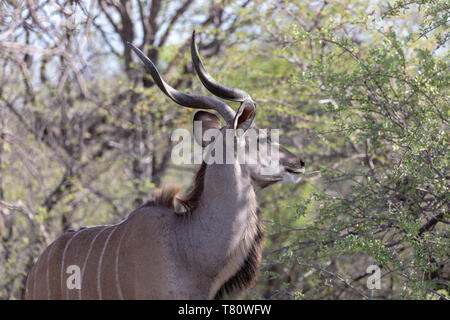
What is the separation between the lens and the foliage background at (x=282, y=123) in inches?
125

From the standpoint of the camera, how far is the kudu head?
111 inches

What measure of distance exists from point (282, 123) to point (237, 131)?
7.57 feet

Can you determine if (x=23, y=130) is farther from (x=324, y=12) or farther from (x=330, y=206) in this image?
(x=330, y=206)

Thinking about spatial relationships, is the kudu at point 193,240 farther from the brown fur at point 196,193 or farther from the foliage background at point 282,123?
the foliage background at point 282,123

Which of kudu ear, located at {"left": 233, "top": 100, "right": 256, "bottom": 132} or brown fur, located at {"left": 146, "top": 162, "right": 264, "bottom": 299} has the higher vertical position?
kudu ear, located at {"left": 233, "top": 100, "right": 256, "bottom": 132}

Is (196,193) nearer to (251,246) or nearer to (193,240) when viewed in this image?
(193,240)

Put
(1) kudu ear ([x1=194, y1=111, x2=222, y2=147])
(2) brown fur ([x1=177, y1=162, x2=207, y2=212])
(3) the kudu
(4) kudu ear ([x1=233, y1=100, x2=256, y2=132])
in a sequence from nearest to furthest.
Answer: (3) the kudu, (4) kudu ear ([x1=233, y1=100, x2=256, y2=132]), (2) brown fur ([x1=177, y1=162, x2=207, y2=212]), (1) kudu ear ([x1=194, y1=111, x2=222, y2=147])

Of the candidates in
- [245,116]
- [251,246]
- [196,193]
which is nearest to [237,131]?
[245,116]

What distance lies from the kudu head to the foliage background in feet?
1.19

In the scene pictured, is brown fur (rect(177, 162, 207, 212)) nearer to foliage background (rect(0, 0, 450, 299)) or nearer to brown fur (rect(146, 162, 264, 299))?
brown fur (rect(146, 162, 264, 299))

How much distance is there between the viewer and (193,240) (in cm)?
269

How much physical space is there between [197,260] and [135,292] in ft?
1.06

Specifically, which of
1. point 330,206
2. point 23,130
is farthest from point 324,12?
point 23,130

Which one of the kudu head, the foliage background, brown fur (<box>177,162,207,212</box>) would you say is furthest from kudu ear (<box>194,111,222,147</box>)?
the foliage background
